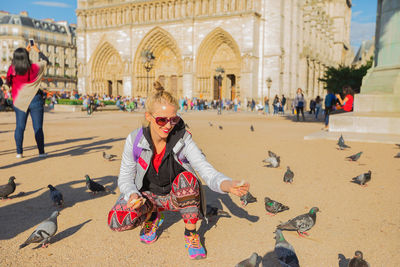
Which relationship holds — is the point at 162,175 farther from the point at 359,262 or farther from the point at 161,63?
the point at 161,63

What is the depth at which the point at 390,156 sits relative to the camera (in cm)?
671

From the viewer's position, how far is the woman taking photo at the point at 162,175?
249 cm

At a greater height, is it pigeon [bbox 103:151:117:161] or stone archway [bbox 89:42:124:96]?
stone archway [bbox 89:42:124:96]

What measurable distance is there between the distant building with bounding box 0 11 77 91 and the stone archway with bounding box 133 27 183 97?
82.0 feet

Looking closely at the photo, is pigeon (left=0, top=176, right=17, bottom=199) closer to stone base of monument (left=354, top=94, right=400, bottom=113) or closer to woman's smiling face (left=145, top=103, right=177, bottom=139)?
woman's smiling face (left=145, top=103, right=177, bottom=139)

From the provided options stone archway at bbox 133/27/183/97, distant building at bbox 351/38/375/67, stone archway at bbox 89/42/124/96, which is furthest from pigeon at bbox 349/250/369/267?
distant building at bbox 351/38/375/67

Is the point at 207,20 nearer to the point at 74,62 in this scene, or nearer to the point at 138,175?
the point at 138,175

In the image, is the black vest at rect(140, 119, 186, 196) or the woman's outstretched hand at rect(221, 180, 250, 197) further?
the black vest at rect(140, 119, 186, 196)

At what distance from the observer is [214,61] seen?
34.7 m

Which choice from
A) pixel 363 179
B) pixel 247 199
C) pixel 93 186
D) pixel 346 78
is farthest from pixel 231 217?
pixel 346 78

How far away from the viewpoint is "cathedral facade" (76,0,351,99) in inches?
1254

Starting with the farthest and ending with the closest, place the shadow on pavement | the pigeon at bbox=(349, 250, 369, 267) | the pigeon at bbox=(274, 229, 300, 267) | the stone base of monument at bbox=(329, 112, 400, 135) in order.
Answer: the stone base of monument at bbox=(329, 112, 400, 135) → the shadow on pavement → the pigeon at bbox=(274, 229, 300, 267) → the pigeon at bbox=(349, 250, 369, 267)

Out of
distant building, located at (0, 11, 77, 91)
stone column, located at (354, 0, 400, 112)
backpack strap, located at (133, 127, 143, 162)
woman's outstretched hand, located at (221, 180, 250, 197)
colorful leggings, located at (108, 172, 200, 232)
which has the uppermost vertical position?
distant building, located at (0, 11, 77, 91)

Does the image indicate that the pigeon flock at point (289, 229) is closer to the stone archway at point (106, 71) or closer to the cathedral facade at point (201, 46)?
the cathedral facade at point (201, 46)
